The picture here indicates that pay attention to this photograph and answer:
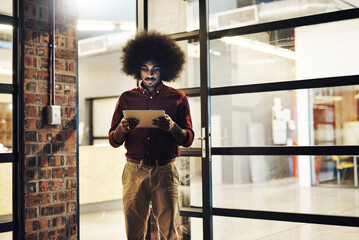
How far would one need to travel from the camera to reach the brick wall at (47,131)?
346cm

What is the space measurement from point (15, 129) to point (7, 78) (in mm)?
403

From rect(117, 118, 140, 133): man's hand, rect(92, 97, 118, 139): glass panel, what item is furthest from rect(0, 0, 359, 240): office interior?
rect(92, 97, 118, 139): glass panel

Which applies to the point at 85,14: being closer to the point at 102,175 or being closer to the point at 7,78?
the point at 102,175

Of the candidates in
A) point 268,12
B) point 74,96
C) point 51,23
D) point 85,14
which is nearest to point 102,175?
point 74,96

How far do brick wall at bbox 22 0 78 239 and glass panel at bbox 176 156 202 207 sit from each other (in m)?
0.98

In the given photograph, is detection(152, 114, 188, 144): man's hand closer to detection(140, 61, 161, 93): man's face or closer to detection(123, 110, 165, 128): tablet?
detection(123, 110, 165, 128): tablet

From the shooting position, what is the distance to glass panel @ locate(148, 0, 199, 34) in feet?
13.2

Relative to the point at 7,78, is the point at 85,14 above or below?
above

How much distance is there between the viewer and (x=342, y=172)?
7.62 metres

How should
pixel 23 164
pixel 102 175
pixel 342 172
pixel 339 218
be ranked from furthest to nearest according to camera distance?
pixel 342 172
pixel 102 175
pixel 23 164
pixel 339 218

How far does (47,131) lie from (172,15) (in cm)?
158

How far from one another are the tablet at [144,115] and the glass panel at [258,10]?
141 centimetres

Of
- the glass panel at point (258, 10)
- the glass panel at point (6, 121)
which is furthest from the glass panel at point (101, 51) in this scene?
the glass panel at point (6, 121)

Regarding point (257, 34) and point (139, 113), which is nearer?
point (139, 113)
